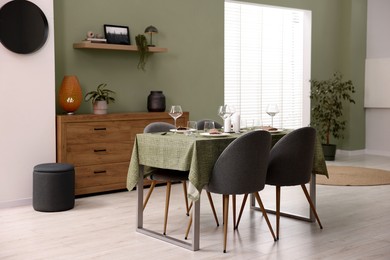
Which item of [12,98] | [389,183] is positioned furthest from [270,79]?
[12,98]

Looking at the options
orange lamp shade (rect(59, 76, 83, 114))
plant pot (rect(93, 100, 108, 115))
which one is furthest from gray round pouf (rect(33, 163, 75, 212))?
plant pot (rect(93, 100, 108, 115))

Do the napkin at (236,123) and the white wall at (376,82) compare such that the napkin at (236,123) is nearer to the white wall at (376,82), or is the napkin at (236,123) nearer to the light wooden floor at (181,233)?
the light wooden floor at (181,233)

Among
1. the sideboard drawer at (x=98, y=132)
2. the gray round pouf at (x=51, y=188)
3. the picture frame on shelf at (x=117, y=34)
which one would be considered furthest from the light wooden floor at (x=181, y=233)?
the picture frame on shelf at (x=117, y=34)

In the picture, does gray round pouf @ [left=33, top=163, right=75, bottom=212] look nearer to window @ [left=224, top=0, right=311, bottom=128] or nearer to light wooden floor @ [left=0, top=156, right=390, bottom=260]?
light wooden floor @ [left=0, top=156, right=390, bottom=260]

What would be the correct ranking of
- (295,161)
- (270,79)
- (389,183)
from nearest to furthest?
(295,161) < (389,183) < (270,79)

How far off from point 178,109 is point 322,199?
6.62 feet

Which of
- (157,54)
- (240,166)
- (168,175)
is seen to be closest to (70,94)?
(157,54)

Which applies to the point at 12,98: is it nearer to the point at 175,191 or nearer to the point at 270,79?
the point at 175,191

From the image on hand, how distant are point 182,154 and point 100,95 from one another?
216 centimetres

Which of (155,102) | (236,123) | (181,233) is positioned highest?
(155,102)

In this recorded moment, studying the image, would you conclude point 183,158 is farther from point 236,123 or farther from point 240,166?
point 236,123

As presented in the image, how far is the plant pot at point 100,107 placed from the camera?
5.87 m

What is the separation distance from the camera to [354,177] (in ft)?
22.8

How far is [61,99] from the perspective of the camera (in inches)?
224
